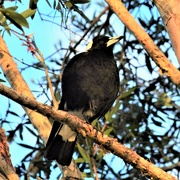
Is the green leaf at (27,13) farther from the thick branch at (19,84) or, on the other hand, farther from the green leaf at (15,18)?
the thick branch at (19,84)

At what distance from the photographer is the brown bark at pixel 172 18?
219 centimetres

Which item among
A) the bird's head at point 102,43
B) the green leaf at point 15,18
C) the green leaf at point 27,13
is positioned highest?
the bird's head at point 102,43

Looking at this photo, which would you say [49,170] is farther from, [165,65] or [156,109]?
[165,65]

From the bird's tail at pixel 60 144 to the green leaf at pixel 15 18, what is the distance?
0.64 metres

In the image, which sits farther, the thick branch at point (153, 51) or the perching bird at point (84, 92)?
the perching bird at point (84, 92)

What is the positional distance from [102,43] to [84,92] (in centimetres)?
48

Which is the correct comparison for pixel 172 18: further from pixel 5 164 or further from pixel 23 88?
pixel 23 88

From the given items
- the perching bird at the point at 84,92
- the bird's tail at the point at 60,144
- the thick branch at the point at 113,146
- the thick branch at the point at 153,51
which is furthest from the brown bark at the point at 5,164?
the thick branch at the point at 153,51

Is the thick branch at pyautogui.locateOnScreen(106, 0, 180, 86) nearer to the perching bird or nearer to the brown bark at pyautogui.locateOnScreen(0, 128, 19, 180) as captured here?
the brown bark at pyautogui.locateOnScreen(0, 128, 19, 180)

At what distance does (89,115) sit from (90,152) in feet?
0.61

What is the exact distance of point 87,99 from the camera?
3182 millimetres

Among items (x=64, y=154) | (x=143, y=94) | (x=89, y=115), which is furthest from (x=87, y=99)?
(x=143, y=94)

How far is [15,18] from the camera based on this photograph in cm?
245

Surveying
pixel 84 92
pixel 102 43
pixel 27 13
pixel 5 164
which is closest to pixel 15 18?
pixel 27 13
